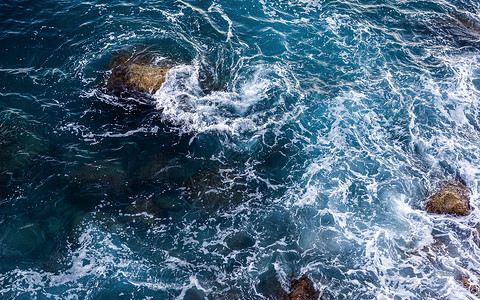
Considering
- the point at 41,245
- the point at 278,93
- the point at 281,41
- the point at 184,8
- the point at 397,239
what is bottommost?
the point at 397,239

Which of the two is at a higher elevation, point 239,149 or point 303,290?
point 239,149

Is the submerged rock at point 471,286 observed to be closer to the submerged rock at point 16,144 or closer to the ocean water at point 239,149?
the ocean water at point 239,149

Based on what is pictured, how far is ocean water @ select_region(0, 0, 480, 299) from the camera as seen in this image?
1656cm

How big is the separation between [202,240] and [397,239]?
965cm

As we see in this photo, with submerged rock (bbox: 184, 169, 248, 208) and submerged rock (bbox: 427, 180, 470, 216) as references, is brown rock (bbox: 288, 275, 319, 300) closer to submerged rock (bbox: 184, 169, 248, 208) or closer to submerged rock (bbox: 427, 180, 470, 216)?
submerged rock (bbox: 184, 169, 248, 208)

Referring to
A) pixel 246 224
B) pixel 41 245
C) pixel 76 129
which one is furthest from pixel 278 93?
pixel 41 245

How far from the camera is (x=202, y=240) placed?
686 inches

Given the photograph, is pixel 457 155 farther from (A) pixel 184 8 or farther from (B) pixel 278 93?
(A) pixel 184 8

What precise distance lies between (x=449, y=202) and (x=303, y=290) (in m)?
9.32

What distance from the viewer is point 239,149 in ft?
67.6

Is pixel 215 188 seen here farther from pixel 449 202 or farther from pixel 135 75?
pixel 449 202

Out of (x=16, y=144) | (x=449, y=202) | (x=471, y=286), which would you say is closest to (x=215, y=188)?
(x=16, y=144)

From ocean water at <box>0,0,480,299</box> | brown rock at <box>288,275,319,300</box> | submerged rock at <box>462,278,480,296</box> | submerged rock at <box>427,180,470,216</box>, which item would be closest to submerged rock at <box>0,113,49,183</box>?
ocean water at <box>0,0,480,299</box>

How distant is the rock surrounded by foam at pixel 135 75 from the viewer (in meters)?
22.6
